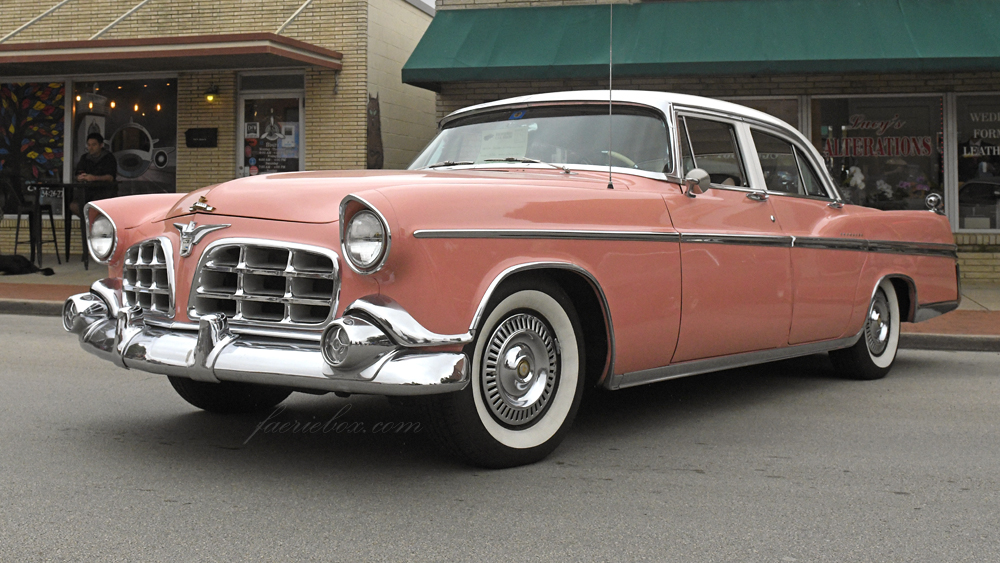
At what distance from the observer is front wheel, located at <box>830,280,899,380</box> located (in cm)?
678

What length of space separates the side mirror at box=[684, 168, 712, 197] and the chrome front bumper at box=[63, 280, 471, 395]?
1749 mm

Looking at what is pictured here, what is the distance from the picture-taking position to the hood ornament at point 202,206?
4181 millimetres

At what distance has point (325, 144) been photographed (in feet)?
52.6

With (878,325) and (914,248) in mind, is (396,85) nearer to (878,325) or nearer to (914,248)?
(914,248)

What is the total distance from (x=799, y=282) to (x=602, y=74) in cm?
783

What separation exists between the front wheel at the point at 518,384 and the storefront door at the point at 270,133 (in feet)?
41.4

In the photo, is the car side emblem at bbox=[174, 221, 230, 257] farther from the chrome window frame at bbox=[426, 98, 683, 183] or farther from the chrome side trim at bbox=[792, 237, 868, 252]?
the chrome side trim at bbox=[792, 237, 868, 252]

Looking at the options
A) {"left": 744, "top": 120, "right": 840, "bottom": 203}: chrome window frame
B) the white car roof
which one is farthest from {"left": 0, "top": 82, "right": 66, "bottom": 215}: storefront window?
{"left": 744, "top": 120, "right": 840, "bottom": 203}: chrome window frame

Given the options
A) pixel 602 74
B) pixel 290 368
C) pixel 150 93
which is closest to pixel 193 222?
pixel 290 368

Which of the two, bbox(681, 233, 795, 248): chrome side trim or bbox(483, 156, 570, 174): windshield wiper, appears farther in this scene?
bbox(483, 156, 570, 174): windshield wiper

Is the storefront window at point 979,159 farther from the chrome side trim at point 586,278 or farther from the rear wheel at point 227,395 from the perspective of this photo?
the rear wheel at point 227,395

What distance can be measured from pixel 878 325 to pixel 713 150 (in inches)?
85.8

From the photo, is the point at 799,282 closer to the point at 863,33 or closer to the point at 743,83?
the point at 863,33

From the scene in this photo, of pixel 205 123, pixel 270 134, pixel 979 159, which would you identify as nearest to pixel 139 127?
pixel 205 123
